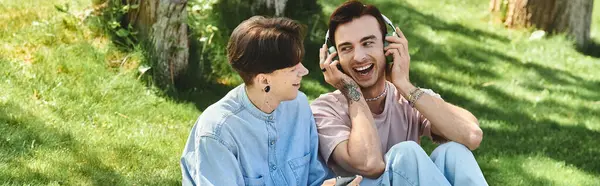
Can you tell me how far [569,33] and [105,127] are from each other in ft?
19.8

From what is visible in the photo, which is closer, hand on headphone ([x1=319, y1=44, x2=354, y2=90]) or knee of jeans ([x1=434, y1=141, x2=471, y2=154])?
knee of jeans ([x1=434, y1=141, x2=471, y2=154])

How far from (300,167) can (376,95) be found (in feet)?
2.15

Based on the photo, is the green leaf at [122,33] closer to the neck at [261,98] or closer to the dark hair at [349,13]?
the dark hair at [349,13]

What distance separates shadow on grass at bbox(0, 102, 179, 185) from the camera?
16.4 ft

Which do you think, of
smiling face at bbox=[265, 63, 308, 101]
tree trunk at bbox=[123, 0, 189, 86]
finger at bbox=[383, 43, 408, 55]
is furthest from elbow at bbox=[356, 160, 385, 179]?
tree trunk at bbox=[123, 0, 189, 86]

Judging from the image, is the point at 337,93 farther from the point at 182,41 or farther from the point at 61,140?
the point at 182,41

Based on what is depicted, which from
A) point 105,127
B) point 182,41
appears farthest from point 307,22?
point 105,127

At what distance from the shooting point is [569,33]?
10.1m

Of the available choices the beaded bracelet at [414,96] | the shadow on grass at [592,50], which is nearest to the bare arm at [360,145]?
the beaded bracelet at [414,96]

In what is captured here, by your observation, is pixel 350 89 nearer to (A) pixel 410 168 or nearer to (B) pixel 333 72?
(B) pixel 333 72

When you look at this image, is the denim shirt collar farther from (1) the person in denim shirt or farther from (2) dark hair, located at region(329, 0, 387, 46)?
(2) dark hair, located at region(329, 0, 387, 46)

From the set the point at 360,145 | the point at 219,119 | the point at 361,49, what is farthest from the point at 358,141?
the point at 219,119

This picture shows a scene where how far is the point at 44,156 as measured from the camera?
522 centimetres

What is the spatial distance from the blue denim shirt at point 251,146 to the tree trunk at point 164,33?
2705 mm
